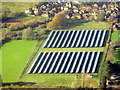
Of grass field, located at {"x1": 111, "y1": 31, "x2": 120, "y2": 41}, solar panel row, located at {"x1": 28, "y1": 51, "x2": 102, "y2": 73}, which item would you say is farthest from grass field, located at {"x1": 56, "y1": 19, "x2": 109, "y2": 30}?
solar panel row, located at {"x1": 28, "y1": 51, "x2": 102, "y2": 73}

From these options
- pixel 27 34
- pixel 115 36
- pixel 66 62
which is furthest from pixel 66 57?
pixel 27 34

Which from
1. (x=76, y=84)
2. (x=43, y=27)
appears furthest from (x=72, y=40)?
(x=76, y=84)

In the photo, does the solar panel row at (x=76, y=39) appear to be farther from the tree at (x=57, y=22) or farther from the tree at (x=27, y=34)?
the tree at (x=27, y=34)

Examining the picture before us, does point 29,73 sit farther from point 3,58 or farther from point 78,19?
point 78,19

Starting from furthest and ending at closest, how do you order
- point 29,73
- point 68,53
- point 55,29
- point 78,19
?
point 78,19 → point 55,29 → point 68,53 → point 29,73

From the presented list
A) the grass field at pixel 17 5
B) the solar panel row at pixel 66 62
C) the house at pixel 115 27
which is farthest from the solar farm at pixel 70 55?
the grass field at pixel 17 5

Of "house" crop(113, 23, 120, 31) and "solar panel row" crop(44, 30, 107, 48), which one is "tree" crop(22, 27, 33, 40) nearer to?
"solar panel row" crop(44, 30, 107, 48)
